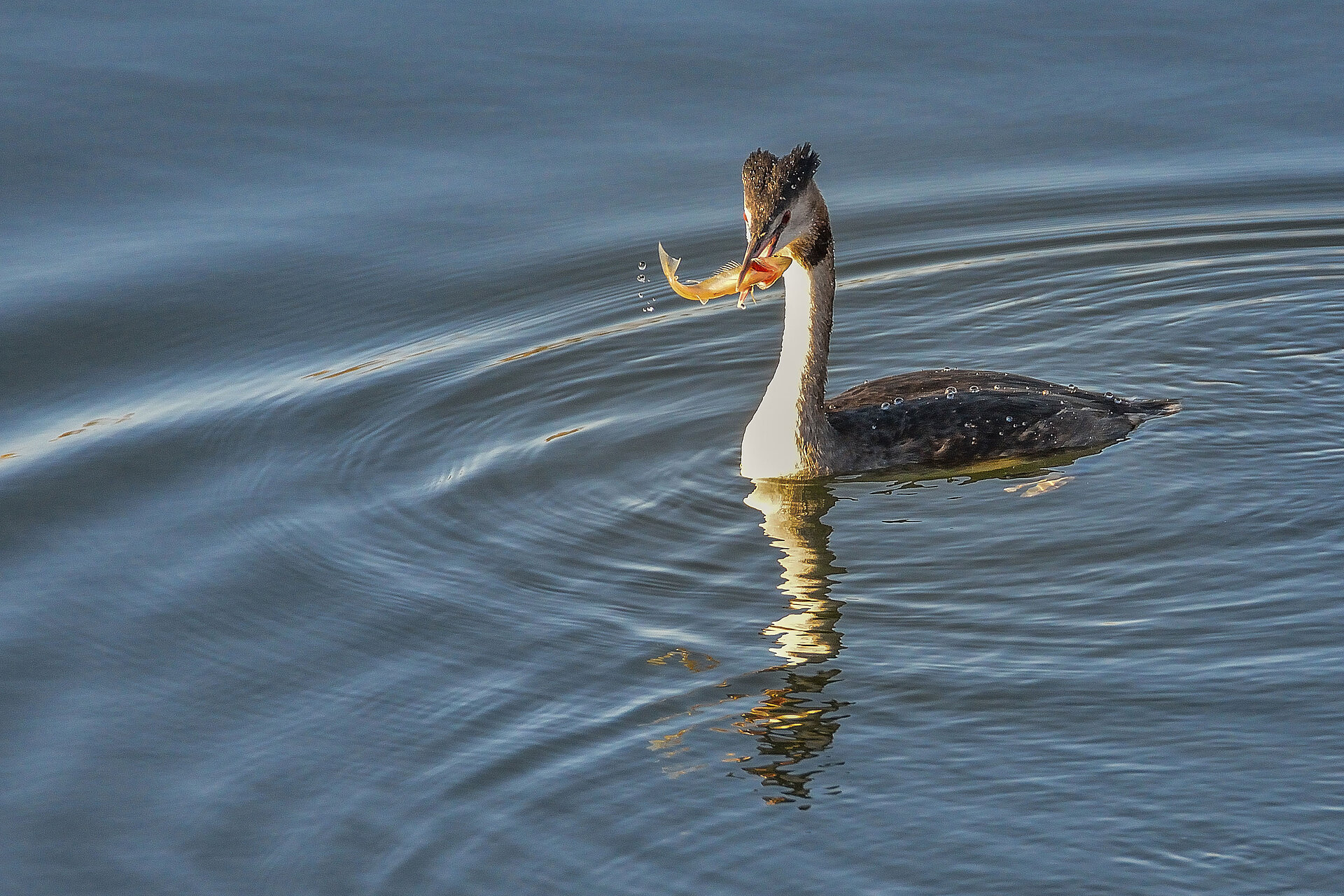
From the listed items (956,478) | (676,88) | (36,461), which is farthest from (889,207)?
(36,461)

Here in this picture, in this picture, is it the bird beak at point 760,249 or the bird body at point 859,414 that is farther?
the bird body at point 859,414

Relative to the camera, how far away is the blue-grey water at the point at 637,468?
24.6ft

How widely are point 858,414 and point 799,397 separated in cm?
44

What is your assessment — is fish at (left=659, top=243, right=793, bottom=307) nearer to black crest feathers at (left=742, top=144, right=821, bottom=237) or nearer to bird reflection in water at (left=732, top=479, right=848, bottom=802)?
black crest feathers at (left=742, top=144, right=821, bottom=237)

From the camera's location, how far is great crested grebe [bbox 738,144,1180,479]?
1079 cm

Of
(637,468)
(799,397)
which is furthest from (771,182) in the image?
(637,468)

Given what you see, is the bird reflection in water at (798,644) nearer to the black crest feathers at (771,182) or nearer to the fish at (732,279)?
the fish at (732,279)

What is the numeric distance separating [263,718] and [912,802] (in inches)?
120

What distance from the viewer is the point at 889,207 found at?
1491cm

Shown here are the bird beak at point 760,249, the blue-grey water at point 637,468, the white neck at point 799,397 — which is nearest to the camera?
the blue-grey water at point 637,468

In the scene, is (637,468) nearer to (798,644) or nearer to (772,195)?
(772,195)

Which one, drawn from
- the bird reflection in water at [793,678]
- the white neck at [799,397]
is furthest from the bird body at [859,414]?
the bird reflection in water at [793,678]

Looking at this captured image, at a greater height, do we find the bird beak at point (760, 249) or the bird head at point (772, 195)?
the bird head at point (772, 195)

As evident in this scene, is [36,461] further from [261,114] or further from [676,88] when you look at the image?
[676,88]
